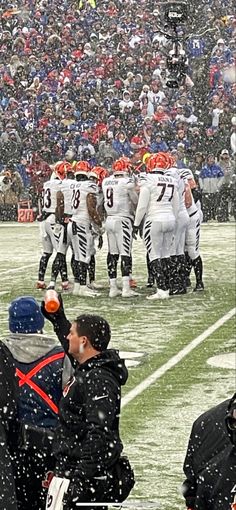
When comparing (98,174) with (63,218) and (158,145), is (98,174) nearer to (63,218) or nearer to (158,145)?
(63,218)

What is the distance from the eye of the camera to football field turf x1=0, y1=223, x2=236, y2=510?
369 inches

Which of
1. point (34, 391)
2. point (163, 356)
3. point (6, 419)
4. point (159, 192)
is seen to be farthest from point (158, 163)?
point (6, 419)

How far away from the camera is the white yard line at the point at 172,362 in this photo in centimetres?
1151

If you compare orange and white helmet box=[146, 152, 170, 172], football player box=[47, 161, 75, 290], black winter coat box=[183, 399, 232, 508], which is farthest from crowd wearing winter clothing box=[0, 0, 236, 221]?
black winter coat box=[183, 399, 232, 508]

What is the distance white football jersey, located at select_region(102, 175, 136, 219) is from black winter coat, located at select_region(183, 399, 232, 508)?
12.3 metres

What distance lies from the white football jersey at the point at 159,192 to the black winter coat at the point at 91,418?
11.3 m

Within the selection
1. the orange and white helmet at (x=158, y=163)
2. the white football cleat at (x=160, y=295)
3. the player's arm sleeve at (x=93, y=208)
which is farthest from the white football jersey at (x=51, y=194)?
the white football cleat at (x=160, y=295)

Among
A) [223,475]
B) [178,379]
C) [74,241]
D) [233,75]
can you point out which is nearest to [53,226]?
[74,241]

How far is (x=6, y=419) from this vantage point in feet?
18.3

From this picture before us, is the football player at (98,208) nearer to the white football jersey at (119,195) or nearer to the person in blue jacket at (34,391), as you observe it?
the white football jersey at (119,195)

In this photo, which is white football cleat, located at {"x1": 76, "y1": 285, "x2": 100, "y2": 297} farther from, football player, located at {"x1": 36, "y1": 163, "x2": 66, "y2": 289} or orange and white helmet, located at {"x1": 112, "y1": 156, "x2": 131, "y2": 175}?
orange and white helmet, located at {"x1": 112, "y1": 156, "x2": 131, "y2": 175}

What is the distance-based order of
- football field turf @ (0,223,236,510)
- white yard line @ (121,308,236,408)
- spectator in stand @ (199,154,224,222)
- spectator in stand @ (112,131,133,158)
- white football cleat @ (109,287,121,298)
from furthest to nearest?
1. spectator in stand @ (112,131,133,158)
2. spectator in stand @ (199,154,224,222)
3. white football cleat @ (109,287,121,298)
4. white yard line @ (121,308,236,408)
5. football field turf @ (0,223,236,510)

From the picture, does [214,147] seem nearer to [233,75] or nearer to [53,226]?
[233,75]

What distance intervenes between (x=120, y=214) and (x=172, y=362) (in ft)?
16.5
